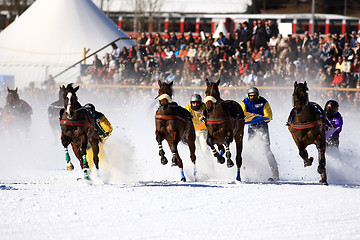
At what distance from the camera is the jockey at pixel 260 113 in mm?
13367

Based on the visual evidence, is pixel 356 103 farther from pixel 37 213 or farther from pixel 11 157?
pixel 37 213

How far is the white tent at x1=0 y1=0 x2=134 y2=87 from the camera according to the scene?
2820 centimetres

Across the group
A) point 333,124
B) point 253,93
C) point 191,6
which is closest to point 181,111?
point 253,93

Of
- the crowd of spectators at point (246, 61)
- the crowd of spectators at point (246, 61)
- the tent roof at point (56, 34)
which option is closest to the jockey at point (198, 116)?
the crowd of spectators at point (246, 61)

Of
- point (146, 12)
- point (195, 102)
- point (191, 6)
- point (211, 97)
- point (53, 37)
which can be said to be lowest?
point (195, 102)

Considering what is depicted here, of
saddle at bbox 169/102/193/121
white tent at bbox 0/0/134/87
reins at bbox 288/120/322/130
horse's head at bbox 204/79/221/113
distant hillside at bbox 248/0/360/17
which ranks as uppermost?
distant hillside at bbox 248/0/360/17

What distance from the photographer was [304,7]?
193ft

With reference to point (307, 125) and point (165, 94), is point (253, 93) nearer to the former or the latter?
point (307, 125)

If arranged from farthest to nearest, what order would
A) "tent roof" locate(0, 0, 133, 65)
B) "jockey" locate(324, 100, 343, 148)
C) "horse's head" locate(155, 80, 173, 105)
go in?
"tent roof" locate(0, 0, 133, 65) < "jockey" locate(324, 100, 343, 148) < "horse's head" locate(155, 80, 173, 105)

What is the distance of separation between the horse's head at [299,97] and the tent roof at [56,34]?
57.7 ft

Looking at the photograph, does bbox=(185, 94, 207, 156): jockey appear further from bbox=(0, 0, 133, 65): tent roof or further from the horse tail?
bbox=(0, 0, 133, 65): tent roof

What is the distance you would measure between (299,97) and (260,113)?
165 centimetres

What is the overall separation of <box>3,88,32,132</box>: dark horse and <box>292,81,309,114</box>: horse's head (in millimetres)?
8442

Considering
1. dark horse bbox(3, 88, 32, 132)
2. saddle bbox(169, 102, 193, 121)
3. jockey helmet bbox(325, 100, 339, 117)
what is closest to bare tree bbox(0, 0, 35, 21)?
dark horse bbox(3, 88, 32, 132)
